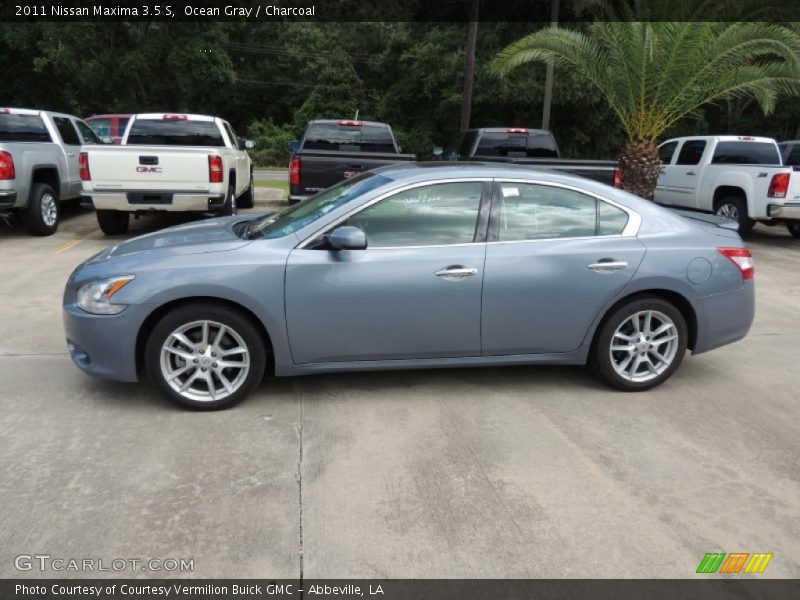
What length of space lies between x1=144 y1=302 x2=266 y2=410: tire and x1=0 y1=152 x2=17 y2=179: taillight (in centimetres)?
704

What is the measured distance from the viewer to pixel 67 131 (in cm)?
1217

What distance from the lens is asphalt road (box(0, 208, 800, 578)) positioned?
3.05 metres

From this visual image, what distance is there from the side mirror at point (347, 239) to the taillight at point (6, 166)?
7522 mm

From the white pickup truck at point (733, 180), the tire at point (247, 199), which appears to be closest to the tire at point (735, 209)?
the white pickup truck at point (733, 180)

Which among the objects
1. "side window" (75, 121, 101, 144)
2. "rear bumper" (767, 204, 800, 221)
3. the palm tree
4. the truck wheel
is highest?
the palm tree

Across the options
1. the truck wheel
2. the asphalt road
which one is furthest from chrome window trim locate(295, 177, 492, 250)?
the truck wheel

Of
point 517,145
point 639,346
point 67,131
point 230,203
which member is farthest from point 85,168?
point 639,346

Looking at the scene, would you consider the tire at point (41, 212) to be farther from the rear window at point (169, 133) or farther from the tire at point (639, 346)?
the tire at point (639, 346)

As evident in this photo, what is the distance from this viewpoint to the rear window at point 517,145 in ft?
39.3

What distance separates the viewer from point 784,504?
11.5 feet

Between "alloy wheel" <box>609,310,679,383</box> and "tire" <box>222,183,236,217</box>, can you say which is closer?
"alloy wheel" <box>609,310,679,383</box>

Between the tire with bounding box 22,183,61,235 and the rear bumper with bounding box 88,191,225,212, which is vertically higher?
the rear bumper with bounding box 88,191,225,212

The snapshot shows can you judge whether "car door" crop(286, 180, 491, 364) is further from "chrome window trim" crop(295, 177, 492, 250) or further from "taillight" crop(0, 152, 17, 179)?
"taillight" crop(0, 152, 17, 179)

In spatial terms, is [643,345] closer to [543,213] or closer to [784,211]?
[543,213]
